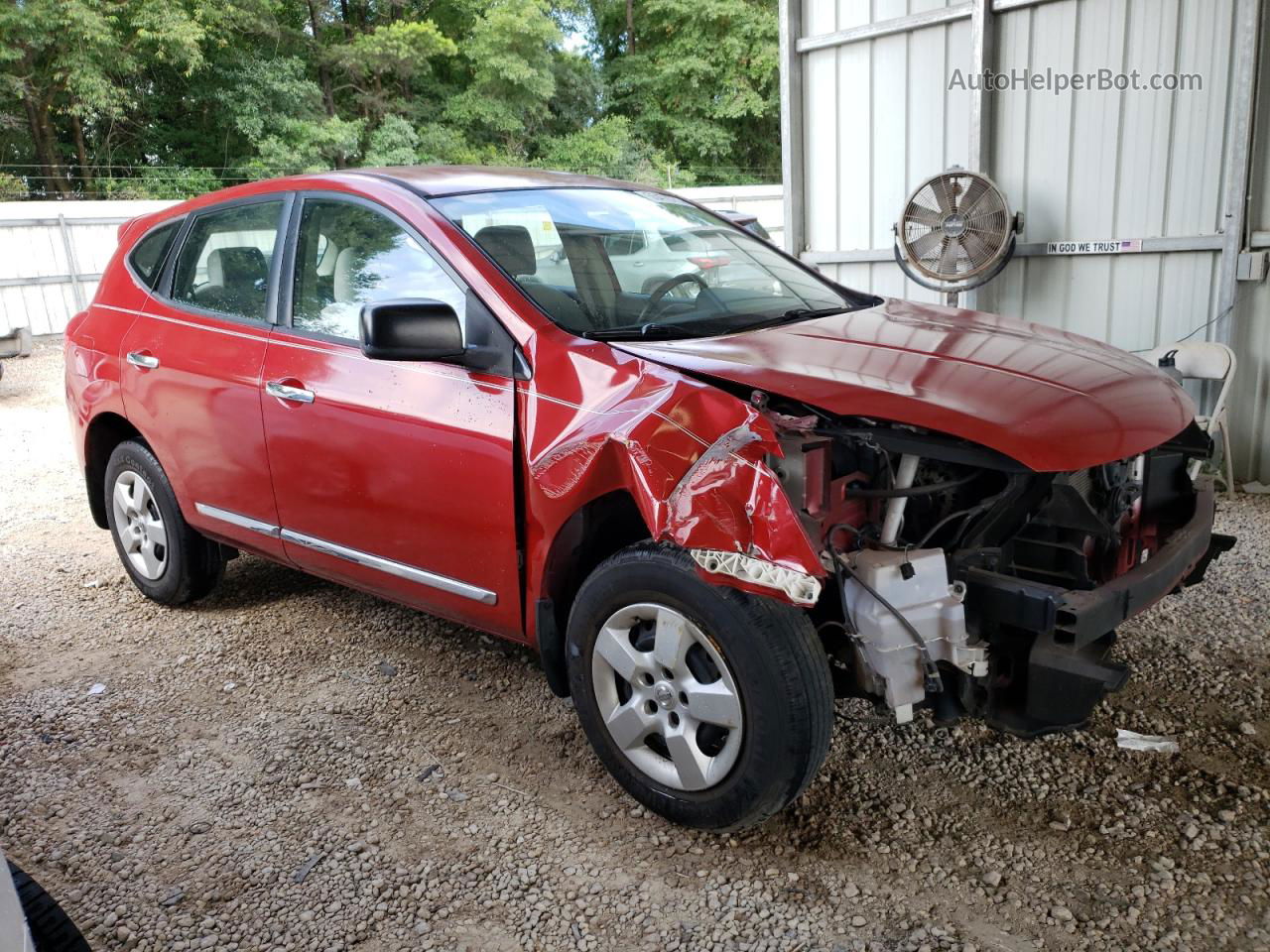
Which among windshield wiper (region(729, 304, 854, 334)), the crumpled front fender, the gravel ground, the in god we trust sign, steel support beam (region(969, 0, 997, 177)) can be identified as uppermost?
steel support beam (region(969, 0, 997, 177))

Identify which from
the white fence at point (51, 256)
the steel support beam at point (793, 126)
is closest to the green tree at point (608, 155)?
the white fence at point (51, 256)

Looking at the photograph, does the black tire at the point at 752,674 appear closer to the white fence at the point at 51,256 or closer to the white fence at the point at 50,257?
the white fence at the point at 51,256

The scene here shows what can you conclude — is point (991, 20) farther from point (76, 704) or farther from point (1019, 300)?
point (76, 704)

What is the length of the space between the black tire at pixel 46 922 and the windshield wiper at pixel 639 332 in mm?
1607

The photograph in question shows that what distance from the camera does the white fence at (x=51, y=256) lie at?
46.7 ft

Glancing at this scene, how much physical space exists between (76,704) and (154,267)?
1632 mm

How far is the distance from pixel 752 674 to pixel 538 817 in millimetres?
778

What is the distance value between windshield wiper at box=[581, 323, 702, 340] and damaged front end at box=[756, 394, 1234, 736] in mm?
435

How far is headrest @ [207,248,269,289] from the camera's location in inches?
129

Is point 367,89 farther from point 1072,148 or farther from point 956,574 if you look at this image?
point 956,574

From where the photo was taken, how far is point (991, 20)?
570cm

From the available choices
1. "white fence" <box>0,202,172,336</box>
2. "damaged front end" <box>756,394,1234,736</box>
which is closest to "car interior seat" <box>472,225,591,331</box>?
"damaged front end" <box>756,394,1234,736</box>

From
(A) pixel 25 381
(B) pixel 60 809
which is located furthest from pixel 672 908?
(A) pixel 25 381
